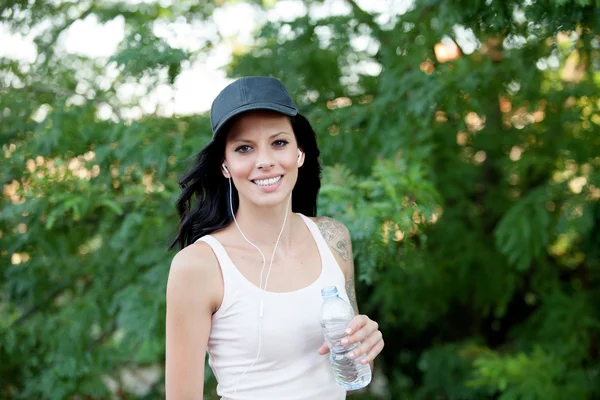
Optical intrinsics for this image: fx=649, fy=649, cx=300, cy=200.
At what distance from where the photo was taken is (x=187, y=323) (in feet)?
6.28

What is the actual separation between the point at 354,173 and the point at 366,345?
2.07 metres

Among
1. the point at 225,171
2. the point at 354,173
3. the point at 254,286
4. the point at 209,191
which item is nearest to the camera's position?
the point at 254,286

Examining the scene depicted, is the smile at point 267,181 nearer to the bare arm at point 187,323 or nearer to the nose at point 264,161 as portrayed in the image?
the nose at point 264,161

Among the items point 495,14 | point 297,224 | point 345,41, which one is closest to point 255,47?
point 345,41

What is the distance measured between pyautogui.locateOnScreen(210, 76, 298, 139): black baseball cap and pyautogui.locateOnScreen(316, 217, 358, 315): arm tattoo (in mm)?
538

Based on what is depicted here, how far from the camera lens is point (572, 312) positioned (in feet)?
14.7

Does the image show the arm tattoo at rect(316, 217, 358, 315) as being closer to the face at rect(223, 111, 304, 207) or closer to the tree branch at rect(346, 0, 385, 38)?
the face at rect(223, 111, 304, 207)

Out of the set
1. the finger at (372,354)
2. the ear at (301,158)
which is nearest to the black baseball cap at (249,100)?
the ear at (301,158)

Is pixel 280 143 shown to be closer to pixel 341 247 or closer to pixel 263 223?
pixel 263 223

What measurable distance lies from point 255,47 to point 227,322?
8.91ft

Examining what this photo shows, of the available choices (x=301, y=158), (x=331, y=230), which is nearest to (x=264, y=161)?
(x=301, y=158)

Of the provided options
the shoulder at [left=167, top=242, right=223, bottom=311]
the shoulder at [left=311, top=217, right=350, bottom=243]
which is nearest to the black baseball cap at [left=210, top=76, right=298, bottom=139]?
the shoulder at [left=167, top=242, right=223, bottom=311]

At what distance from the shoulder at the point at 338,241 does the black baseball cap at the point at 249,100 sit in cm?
54

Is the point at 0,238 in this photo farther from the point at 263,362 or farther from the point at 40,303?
the point at 263,362
